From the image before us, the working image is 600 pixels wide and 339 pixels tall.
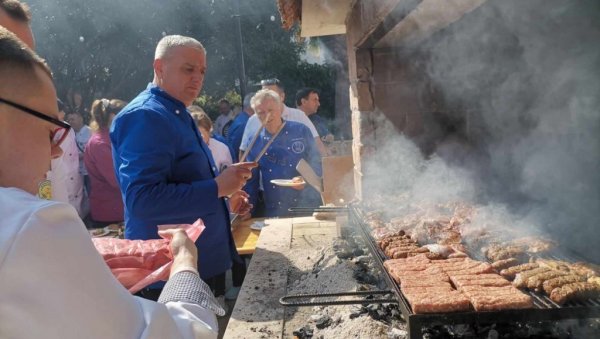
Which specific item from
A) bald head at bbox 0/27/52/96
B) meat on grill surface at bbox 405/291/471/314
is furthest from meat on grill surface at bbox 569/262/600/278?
bald head at bbox 0/27/52/96

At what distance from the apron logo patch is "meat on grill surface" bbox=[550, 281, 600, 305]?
406 centimetres

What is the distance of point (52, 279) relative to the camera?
938mm

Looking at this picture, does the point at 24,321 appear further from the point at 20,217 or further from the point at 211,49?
the point at 211,49

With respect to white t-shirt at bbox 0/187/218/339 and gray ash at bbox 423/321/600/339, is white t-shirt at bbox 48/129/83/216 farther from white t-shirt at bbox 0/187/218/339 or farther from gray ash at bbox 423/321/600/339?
white t-shirt at bbox 0/187/218/339

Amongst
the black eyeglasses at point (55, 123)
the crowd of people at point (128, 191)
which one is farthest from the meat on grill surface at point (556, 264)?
the black eyeglasses at point (55, 123)

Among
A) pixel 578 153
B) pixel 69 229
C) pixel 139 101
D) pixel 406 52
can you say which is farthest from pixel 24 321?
pixel 406 52

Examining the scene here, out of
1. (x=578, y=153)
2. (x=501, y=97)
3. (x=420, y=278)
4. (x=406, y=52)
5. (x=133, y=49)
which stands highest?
(x=133, y=49)

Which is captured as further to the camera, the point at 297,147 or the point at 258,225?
the point at 297,147

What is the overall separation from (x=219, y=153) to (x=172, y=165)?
2852 mm

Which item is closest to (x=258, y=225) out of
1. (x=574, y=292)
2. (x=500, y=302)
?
(x=500, y=302)

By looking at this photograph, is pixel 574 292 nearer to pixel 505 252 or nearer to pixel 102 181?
pixel 505 252

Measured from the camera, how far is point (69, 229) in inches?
39.5

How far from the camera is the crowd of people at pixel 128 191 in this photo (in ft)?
3.09

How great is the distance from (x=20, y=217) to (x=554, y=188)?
12.2 feet
